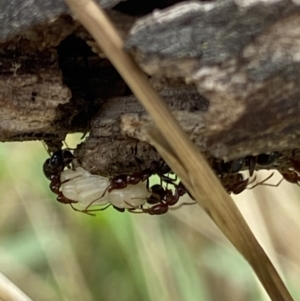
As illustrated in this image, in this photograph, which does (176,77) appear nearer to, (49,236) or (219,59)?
(219,59)

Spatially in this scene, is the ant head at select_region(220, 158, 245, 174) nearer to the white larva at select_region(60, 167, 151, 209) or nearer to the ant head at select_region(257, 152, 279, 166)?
the ant head at select_region(257, 152, 279, 166)

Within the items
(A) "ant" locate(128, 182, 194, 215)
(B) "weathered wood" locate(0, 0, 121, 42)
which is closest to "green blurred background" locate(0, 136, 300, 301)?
(A) "ant" locate(128, 182, 194, 215)

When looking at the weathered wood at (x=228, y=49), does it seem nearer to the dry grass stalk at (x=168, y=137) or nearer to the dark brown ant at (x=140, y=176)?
the dry grass stalk at (x=168, y=137)

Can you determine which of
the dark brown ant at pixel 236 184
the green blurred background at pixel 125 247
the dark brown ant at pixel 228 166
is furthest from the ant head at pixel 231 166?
the green blurred background at pixel 125 247

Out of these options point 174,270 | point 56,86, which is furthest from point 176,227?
point 56,86

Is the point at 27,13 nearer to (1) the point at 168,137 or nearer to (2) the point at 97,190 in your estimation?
(1) the point at 168,137

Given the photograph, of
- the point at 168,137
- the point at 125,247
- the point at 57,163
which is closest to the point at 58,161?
the point at 57,163
